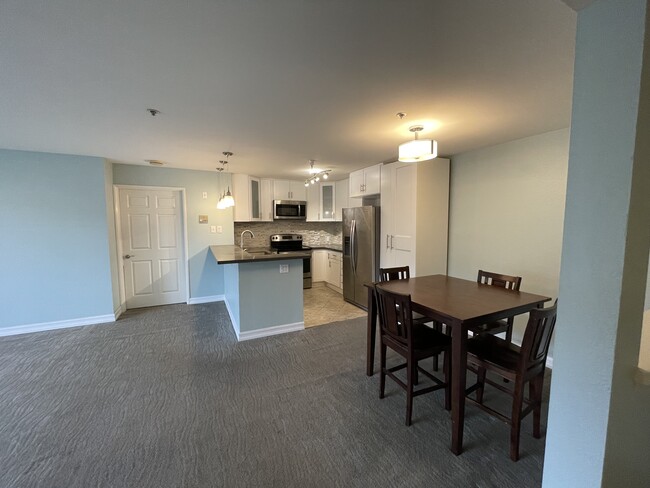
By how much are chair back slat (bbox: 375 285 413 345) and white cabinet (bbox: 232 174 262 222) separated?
11.8 ft

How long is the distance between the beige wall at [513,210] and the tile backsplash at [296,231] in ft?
9.09

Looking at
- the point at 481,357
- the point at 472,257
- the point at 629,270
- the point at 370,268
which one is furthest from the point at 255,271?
the point at 629,270

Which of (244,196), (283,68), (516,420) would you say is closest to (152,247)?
(244,196)

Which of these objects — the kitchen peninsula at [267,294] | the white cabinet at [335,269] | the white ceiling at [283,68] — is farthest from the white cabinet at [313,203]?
the white ceiling at [283,68]

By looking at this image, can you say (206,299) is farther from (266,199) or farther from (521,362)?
(521,362)

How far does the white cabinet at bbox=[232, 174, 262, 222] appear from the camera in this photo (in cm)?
496

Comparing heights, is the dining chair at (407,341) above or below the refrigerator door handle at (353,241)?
below

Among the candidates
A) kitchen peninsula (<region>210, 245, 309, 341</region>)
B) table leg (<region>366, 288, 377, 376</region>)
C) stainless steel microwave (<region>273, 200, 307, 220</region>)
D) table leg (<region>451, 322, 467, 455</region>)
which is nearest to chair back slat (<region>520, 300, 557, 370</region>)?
table leg (<region>451, 322, 467, 455</region>)

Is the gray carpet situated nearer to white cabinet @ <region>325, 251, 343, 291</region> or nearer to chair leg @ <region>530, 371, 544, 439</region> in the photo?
chair leg @ <region>530, 371, 544, 439</region>

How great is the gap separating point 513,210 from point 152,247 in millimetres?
5313

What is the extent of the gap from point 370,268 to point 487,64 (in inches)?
124

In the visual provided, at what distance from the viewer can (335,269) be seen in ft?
18.7

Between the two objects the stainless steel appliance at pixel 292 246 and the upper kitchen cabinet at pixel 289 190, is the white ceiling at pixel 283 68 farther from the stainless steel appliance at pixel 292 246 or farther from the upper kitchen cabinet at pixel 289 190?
the stainless steel appliance at pixel 292 246

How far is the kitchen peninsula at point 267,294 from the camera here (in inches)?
130
